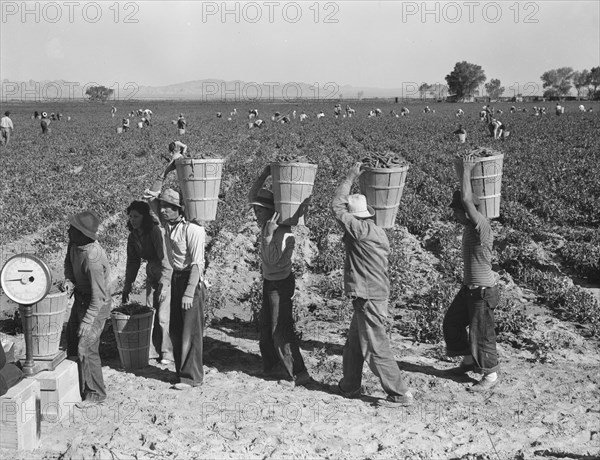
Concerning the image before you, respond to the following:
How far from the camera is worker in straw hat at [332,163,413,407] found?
4.95m

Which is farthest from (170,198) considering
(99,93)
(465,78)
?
(99,93)

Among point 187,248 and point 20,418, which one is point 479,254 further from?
point 20,418

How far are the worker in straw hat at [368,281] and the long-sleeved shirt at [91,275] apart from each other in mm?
1810

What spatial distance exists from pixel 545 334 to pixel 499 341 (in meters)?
0.49

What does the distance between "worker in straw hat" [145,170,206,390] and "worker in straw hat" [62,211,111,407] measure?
1.83 ft

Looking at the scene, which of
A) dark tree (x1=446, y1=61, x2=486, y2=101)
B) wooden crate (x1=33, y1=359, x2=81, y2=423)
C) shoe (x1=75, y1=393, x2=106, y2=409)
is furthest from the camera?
dark tree (x1=446, y1=61, x2=486, y2=101)

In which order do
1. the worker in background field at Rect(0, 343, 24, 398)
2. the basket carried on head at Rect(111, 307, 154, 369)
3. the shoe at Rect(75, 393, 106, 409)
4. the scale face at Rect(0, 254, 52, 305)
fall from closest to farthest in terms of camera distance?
the worker in background field at Rect(0, 343, 24, 398), the scale face at Rect(0, 254, 52, 305), the shoe at Rect(75, 393, 106, 409), the basket carried on head at Rect(111, 307, 154, 369)

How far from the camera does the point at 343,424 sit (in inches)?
189

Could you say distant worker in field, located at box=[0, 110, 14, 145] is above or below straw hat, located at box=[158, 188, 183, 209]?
above

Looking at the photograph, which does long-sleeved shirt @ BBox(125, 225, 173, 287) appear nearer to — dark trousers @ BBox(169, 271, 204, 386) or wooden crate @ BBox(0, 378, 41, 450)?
dark trousers @ BBox(169, 271, 204, 386)

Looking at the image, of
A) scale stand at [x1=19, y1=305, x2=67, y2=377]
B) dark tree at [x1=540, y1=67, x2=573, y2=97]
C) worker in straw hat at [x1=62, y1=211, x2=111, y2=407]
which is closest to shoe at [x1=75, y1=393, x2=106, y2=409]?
worker in straw hat at [x1=62, y1=211, x2=111, y2=407]

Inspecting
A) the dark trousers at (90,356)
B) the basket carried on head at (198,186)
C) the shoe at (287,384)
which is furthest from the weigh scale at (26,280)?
the shoe at (287,384)

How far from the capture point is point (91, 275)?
4.88 metres

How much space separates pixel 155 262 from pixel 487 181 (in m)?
3.01
